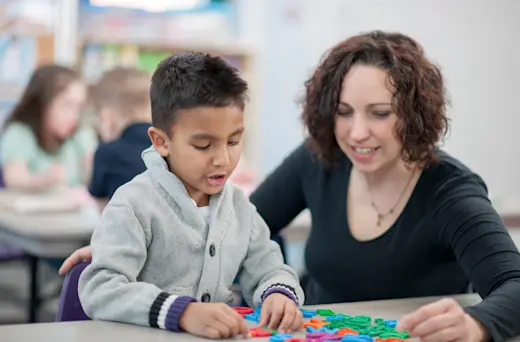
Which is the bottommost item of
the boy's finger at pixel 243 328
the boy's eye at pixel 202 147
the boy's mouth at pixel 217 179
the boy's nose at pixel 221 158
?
the boy's finger at pixel 243 328

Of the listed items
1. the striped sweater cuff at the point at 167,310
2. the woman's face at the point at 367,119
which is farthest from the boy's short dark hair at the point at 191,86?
the woman's face at the point at 367,119

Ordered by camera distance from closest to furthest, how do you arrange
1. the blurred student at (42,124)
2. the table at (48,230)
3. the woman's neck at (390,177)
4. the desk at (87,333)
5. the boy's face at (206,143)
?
1. the desk at (87,333)
2. the boy's face at (206,143)
3. the woman's neck at (390,177)
4. the table at (48,230)
5. the blurred student at (42,124)

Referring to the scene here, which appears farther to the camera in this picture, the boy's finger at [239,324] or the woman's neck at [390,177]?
the woman's neck at [390,177]

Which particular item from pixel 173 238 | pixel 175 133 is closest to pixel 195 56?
pixel 175 133

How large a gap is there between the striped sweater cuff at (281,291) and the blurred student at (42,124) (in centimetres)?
299

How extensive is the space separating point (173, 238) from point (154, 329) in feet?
0.61

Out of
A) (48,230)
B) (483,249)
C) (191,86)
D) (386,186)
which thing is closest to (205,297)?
(191,86)

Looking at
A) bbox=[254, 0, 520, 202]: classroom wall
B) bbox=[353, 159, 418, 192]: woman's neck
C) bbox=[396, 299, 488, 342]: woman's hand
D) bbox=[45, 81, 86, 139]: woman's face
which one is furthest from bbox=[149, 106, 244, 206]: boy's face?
bbox=[254, 0, 520, 202]: classroom wall

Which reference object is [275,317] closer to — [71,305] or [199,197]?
[199,197]

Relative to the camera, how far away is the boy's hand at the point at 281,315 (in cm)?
152

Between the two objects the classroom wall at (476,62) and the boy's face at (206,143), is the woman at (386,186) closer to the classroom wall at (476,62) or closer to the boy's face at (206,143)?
the boy's face at (206,143)

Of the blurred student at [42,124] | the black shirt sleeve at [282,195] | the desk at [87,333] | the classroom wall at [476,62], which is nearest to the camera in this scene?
the desk at [87,333]

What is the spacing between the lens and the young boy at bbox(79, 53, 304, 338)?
145cm

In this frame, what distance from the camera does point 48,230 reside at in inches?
125
